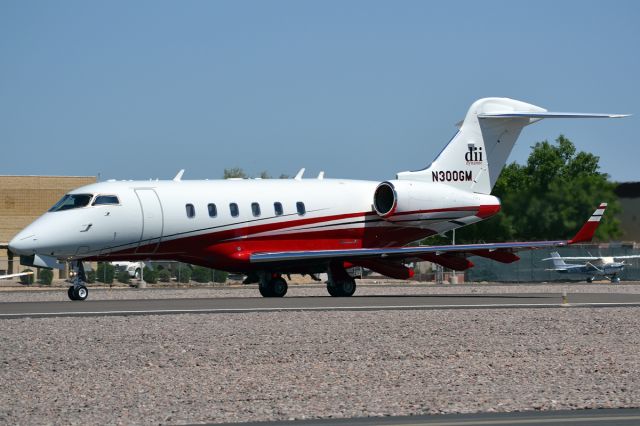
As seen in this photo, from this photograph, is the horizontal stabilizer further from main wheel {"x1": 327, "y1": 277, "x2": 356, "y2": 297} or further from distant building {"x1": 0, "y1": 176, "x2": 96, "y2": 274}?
distant building {"x1": 0, "y1": 176, "x2": 96, "y2": 274}

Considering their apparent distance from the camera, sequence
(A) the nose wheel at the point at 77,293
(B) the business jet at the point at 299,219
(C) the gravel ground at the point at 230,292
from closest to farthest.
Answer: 1. (A) the nose wheel at the point at 77,293
2. (B) the business jet at the point at 299,219
3. (C) the gravel ground at the point at 230,292

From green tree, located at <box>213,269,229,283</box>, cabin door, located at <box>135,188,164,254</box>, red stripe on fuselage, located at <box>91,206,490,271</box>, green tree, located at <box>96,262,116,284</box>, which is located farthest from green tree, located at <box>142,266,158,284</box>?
cabin door, located at <box>135,188,164,254</box>

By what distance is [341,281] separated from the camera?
38188mm

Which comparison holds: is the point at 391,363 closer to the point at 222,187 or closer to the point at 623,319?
the point at 623,319

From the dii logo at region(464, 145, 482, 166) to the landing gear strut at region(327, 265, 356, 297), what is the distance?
6767 mm

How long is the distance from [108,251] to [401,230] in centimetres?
999

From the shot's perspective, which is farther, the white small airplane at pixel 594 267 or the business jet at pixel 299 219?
the white small airplane at pixel 594 267

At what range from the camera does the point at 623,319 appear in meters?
26.2

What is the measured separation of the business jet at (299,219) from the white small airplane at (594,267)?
23.7 metres

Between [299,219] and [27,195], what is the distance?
47.9 meters

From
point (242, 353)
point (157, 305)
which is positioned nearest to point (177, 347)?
point (242, 353)

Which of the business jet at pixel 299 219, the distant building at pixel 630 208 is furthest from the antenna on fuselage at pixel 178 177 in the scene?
the distant building at pixel 630 208

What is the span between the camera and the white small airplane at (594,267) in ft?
211

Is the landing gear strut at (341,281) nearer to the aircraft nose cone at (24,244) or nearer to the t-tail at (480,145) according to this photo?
the t-tail at (480,145)
